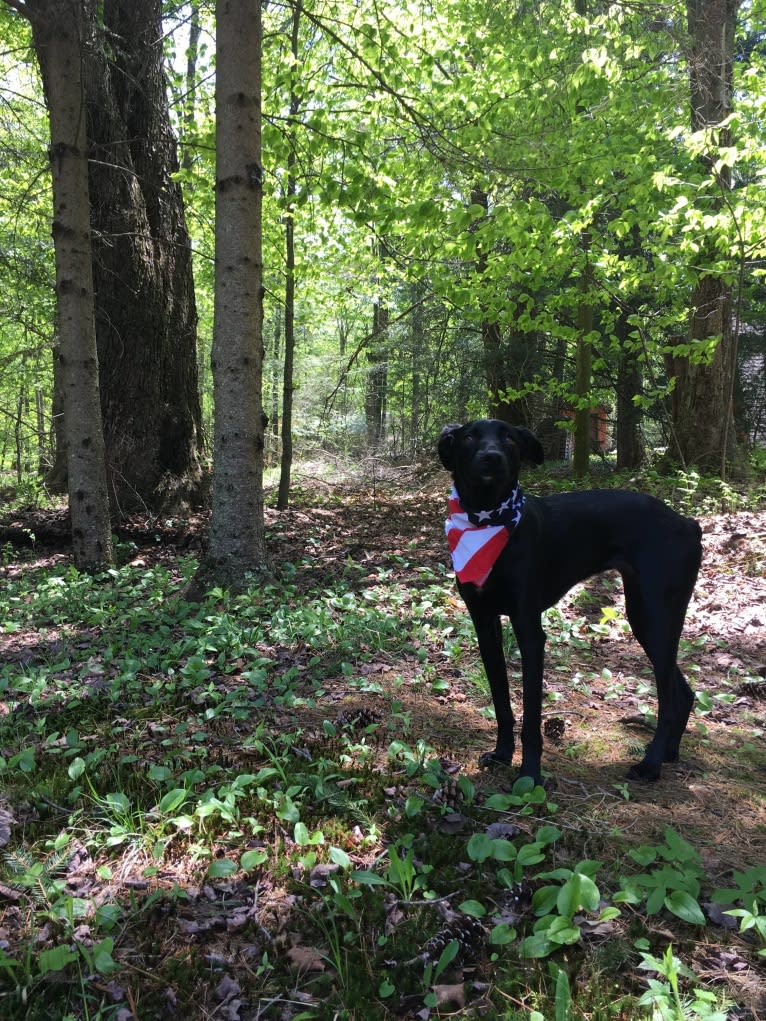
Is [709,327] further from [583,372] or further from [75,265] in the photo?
[75,265]

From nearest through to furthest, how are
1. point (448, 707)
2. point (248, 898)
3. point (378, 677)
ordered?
point (248, 898)
point (448, 707)
point (378, 677)

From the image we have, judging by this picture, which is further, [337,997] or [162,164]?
[162,164]

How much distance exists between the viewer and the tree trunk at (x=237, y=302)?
543 centimetres

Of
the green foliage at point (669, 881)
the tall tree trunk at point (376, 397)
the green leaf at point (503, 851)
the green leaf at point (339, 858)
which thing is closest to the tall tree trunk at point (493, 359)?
the tall tree trunk at point (376, 397)

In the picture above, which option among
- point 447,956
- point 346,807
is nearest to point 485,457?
point 346,807

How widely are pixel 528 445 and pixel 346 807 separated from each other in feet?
6.18

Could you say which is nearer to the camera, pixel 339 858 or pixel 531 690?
pixel 339 858

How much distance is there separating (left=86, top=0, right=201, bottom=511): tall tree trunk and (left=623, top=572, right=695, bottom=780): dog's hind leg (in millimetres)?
7152

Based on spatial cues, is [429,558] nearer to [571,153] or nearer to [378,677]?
[378,677]

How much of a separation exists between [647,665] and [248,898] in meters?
3.59

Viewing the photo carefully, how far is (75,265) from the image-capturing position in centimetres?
629

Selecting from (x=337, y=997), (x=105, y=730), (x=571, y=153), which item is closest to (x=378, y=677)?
(x=105, y=730)

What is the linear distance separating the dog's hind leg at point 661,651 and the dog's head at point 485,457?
33.7 inches

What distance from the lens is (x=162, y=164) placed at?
9.15 metres
